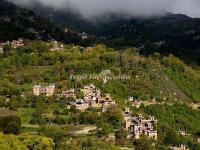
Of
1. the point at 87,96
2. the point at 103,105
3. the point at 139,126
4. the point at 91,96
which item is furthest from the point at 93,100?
the point at 139,126

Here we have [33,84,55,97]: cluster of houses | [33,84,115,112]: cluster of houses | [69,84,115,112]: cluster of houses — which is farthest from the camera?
[33,84,55,97]: cluster of houses

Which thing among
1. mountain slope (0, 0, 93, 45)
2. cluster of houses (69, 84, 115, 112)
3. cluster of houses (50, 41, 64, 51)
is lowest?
cluster of houses (69, 84, 115, 112)

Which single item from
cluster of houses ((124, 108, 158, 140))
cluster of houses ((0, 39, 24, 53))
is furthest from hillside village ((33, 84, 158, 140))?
cluster of houses ((0, 39, 24, 53))

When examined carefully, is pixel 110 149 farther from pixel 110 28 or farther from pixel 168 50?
pixel 110 28

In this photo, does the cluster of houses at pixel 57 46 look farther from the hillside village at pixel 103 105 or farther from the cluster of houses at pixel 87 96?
the cluster of houses at pixel 87 96

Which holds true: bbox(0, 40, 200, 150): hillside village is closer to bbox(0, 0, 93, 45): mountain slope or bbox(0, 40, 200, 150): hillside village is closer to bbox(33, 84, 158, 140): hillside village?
bbox(33, 84, 158, 140): hillside village

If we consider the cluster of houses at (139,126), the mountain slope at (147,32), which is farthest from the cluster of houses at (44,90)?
the mountain slope at (147,32)

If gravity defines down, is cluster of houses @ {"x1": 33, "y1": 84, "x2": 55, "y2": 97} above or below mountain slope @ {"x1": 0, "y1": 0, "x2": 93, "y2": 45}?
below

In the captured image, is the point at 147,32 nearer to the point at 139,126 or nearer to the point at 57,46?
the point at 57,46

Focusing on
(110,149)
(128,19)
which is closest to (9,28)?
(110,149)
